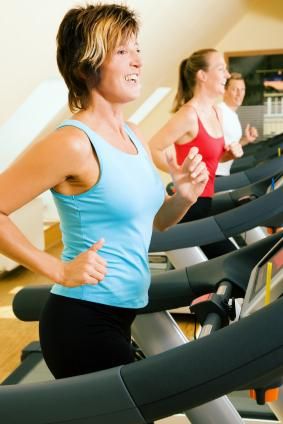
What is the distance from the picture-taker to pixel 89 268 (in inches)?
47.8

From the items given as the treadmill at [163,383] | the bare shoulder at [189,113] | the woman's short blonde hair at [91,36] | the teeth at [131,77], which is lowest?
the treadmill at [163,383]

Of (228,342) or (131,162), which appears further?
(131,162)

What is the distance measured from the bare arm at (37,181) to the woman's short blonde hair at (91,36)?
0.48ft

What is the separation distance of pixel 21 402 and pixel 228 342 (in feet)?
1.03

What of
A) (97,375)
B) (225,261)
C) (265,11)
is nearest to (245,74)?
(265,11)

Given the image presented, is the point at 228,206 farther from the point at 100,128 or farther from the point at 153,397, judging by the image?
the point at 153,397

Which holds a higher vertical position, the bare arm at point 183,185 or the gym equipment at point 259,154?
the bare arm at point 183,185

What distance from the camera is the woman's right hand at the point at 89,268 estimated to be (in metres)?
1.22

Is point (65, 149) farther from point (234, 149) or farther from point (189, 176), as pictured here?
point (234, 149)

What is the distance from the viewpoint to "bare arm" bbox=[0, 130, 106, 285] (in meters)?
1.28

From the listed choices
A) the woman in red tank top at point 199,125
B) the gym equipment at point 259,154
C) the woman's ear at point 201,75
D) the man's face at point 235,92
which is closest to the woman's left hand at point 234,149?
the woman in red tank top at point 199,125

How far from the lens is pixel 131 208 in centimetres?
134

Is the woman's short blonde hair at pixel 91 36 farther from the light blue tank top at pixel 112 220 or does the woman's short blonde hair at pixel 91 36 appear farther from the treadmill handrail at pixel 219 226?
the treadmill handrail at pixel 219 226

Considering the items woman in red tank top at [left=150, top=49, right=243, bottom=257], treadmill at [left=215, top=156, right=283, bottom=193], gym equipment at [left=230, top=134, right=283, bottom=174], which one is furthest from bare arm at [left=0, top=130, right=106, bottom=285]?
gym equipment at [left=230, top=134, right=283, bottom=174]
